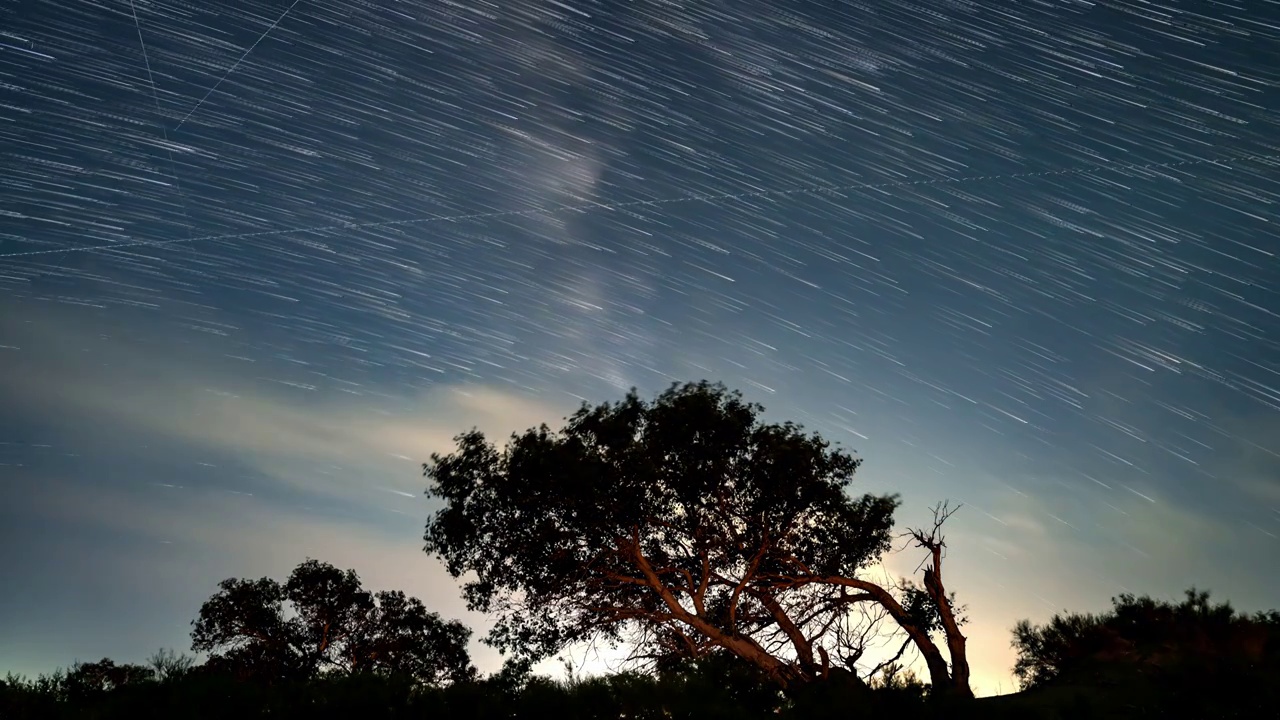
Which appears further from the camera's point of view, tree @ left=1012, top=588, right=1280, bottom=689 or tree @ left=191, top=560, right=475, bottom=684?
tree @ left=191, top=560, right=475, bottom=684

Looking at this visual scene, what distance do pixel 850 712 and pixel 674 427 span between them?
836 centimetres

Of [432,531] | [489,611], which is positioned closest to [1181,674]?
[489,611]

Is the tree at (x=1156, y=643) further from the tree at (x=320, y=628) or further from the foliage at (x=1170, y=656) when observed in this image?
the tree at (x=320, y=628)

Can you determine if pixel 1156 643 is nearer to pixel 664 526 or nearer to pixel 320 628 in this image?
pixel 664 526

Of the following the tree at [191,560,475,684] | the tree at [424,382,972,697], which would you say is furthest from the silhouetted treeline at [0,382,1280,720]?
the tree at [191,560,475,684]

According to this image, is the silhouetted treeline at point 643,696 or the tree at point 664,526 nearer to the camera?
the silhouetted treeline at point 643,696

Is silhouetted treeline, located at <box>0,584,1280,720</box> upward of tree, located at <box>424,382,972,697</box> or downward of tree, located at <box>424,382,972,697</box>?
downward

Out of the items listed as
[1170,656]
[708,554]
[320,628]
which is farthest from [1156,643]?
[320,628]

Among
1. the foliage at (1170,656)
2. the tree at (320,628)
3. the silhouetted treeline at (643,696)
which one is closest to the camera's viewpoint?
the silhouetted treeline at (643,696)

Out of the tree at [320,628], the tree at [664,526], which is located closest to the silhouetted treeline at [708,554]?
the tree at [664,526]

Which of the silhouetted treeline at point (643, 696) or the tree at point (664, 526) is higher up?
the tree at point (664, 526)

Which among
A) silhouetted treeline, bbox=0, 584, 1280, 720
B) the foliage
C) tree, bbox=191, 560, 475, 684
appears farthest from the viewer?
tree, bbox=191, 560, 475, 684

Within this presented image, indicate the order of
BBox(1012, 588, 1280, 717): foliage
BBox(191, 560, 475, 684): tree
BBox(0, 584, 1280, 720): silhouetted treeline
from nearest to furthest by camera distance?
BBox(0, 584, 1280, 720): silhouetted treeline < BBox(1012, 588, 1280, 717): foliage < BBox(191, 560, 475, 684): tree

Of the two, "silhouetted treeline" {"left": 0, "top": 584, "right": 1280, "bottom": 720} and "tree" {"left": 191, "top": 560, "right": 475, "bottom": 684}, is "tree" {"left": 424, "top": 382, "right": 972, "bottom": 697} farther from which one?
"tree" {"left": 191, "top": 560, "right": 475, "bottom": 684}
